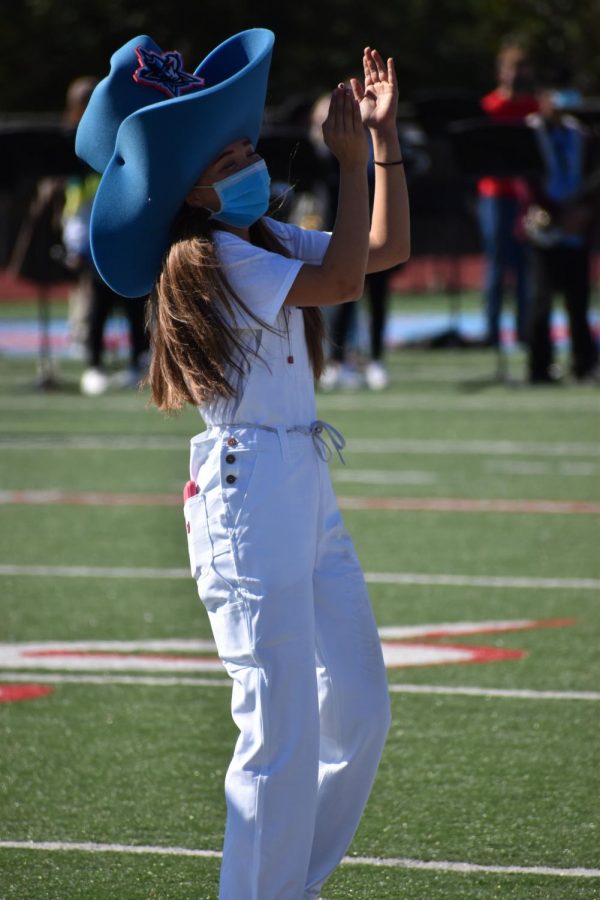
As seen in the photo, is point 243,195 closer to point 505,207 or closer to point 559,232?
point 559,232

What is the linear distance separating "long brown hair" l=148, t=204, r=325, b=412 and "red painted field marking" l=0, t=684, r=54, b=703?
246cm

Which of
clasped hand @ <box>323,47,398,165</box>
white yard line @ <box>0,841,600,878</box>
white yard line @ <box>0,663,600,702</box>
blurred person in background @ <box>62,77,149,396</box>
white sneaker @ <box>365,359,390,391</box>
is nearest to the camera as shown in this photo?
clasped hand @ <box>323,47,398,165</box>

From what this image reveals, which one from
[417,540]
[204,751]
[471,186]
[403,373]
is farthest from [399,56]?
[204,751]

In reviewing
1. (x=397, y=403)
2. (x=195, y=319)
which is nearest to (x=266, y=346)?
(x=195, y=319)

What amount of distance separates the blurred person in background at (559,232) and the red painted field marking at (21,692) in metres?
8.90

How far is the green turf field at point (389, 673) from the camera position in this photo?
4.39 meters

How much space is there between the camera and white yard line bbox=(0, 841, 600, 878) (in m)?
4.25

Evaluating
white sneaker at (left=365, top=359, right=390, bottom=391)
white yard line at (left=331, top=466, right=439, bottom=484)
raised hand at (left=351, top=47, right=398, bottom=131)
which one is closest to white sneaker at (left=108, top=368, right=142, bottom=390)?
white sneaker at (left=365, top=359, right=390, bottom=391)

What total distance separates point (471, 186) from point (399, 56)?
27.5 m

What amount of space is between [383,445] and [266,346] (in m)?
8.03

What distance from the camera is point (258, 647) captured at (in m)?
3.58

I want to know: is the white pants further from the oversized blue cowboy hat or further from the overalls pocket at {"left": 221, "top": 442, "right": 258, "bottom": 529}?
the oversized blue cowboy hat

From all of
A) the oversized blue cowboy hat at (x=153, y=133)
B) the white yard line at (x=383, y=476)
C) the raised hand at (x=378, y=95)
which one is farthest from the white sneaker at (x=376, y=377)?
the oversized blue cowboy hat at (x=153, y=133)

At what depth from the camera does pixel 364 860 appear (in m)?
4.39
